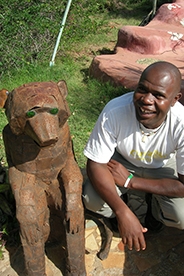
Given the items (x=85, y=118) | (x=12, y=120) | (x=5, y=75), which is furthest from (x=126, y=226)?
(x=5, y=75)

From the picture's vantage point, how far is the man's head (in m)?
2.03

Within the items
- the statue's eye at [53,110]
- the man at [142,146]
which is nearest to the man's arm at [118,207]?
the man at [142,146]

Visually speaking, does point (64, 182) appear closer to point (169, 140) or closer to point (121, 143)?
point (121, 143)

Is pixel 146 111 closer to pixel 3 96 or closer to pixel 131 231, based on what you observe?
pixel 131 231

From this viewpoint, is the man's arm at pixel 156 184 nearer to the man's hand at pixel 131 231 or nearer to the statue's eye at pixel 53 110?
the man's hand at pixel 131 231

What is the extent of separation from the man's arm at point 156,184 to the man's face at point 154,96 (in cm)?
45

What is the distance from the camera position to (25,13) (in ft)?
17.1

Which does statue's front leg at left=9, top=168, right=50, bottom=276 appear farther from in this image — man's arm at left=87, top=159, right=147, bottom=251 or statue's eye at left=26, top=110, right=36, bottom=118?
statue's eye at left=26, top=110, right=36, bottom=118

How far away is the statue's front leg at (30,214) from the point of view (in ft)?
7.08

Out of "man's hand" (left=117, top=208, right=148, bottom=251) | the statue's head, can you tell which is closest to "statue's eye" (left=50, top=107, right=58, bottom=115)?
the statue's head

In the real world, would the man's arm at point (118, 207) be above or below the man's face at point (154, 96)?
below

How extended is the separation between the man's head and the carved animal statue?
48 cm

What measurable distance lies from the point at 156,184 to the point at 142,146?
28 centimetres

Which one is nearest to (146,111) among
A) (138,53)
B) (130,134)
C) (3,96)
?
(130,134)
